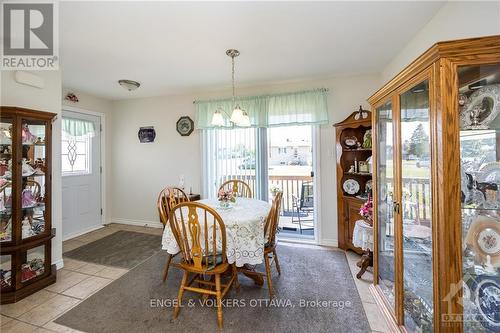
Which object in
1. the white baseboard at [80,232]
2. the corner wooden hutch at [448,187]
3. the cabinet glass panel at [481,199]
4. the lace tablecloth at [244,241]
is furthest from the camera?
the white baseboard at [80,232]

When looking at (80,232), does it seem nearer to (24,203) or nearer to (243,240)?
(24,203)

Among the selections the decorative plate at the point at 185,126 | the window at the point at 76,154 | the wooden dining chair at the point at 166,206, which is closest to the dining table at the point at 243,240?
the wooden dining chair at the point at 166,206

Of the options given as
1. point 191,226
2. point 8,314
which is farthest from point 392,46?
point 8,314

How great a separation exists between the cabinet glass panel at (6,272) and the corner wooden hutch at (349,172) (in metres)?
3.60

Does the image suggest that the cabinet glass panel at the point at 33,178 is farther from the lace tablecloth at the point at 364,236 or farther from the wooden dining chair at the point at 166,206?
the lace tablecloth at the point at 364,236

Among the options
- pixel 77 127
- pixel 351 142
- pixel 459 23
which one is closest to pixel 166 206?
pixel 77 127

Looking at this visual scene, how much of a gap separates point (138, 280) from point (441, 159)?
273 cm

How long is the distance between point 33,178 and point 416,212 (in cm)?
336

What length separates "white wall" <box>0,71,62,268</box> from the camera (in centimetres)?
211

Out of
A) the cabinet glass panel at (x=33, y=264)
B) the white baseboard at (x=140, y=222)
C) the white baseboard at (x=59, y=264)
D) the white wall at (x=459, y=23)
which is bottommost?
the white baseboard at (x=59, y=264)

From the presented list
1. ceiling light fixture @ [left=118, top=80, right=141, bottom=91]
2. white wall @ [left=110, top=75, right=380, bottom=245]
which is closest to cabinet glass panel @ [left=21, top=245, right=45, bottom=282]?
white wall @ [left=110, top=75, right=380, bottom=245]

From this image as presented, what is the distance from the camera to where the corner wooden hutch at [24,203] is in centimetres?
193

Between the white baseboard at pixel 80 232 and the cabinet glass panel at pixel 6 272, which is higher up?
the cabinet glass panel at pixel 6 272

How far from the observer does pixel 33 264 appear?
6.96ft
